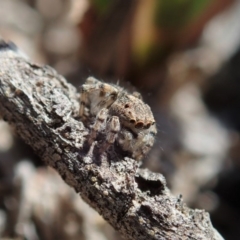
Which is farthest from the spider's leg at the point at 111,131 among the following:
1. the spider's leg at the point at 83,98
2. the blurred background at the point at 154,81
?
the blurred background at the point at 154,81

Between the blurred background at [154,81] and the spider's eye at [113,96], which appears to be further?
the blurred background at [154,81]

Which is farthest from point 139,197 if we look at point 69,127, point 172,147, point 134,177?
point 172,147

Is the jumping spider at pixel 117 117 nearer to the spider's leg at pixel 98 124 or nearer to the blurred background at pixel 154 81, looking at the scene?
the spider's leg at pixel 98 124

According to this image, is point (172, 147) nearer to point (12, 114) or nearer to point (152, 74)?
point (152, 74)

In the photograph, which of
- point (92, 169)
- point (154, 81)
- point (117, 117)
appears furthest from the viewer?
point (154, 81)

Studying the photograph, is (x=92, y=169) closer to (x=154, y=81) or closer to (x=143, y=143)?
(x=143, y=143)

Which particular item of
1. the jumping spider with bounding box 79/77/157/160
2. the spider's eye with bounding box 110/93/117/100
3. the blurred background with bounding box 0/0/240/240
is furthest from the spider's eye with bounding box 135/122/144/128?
the blurred background with bounding box 0/0/240/240

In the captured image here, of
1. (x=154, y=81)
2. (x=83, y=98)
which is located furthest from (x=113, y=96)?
(x=154, y=81)
